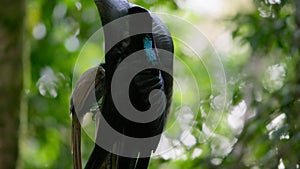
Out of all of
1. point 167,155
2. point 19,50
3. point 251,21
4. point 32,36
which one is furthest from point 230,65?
point 19,50

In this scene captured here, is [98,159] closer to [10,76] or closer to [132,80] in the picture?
[132,80]

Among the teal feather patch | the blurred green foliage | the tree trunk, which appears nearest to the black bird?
the teal feather patch

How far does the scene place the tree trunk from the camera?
141cm

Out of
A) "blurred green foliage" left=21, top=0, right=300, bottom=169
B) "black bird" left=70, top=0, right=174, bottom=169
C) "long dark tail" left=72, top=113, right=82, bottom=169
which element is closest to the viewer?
"black bird" left=70, top=0, right=174, bottom=169

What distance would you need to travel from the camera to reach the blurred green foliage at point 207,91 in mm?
2717

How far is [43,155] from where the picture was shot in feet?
12.8

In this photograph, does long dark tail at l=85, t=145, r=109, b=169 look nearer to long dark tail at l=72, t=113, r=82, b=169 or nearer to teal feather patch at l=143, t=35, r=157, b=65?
long dark tail at l=72, t=113, r=82, b=169

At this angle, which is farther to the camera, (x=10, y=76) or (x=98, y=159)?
(x=98, y=159)

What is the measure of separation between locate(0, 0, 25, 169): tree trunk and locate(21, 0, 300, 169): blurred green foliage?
61 cm

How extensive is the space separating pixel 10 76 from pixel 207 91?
5.88 feet

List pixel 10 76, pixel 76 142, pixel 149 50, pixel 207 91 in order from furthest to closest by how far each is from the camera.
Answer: pixel 207 91 → pixel 76 142 → pixel 149 50 → pixel 10 76

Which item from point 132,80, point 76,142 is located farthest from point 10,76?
point 76,142

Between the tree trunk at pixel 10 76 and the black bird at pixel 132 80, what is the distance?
2.03ft

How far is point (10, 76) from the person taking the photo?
4.69ft
